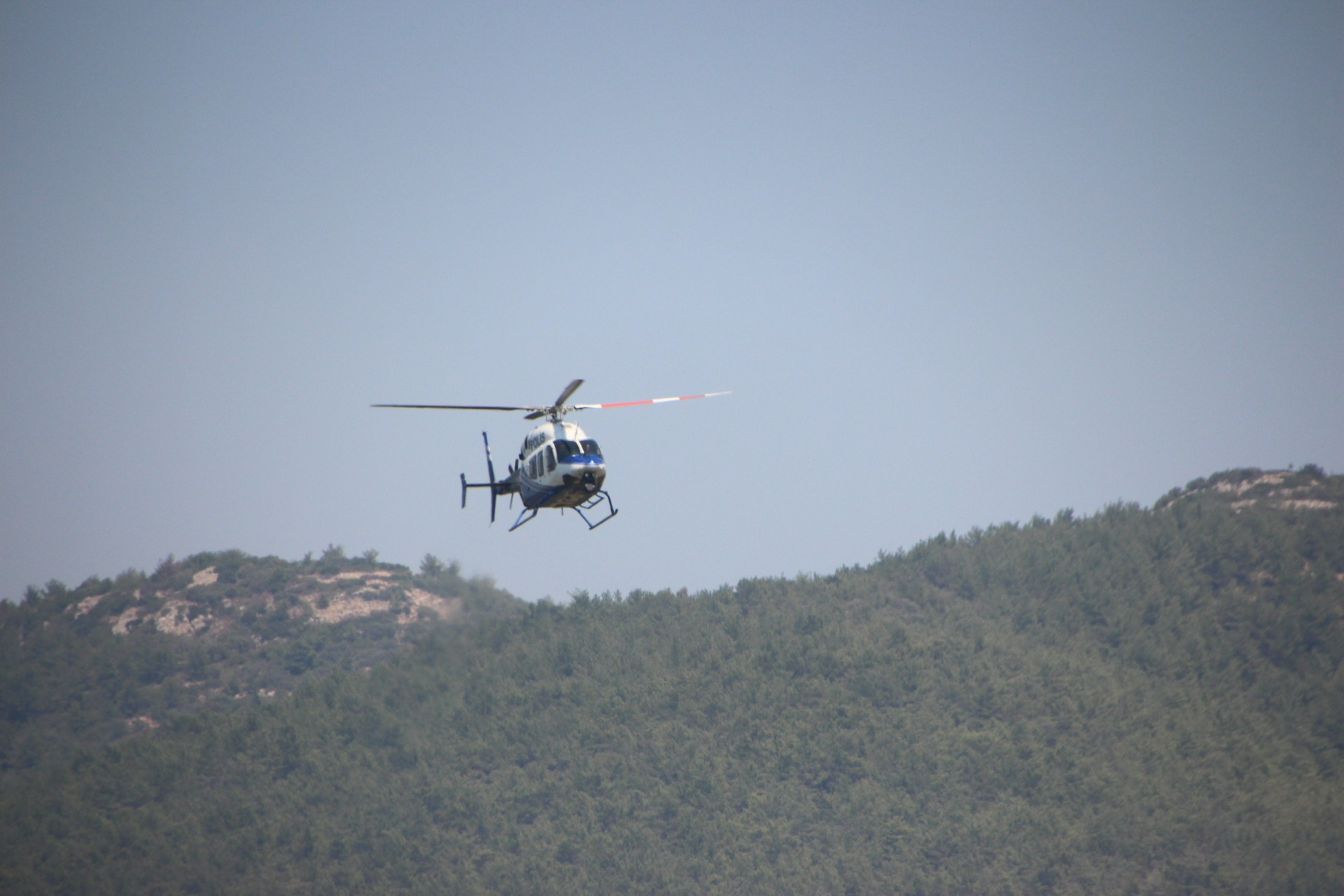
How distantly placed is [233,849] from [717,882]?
32.1 metres

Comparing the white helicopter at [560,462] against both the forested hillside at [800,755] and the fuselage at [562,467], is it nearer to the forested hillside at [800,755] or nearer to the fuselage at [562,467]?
the fuselage at [562,467]

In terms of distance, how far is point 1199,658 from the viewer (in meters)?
93.4

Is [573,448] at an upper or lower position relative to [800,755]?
upper

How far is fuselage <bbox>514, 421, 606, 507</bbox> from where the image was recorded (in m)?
30.5

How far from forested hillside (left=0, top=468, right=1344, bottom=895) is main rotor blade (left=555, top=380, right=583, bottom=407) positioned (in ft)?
131

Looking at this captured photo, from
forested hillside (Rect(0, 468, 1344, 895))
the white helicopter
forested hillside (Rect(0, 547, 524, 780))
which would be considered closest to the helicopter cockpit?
the white helicopter

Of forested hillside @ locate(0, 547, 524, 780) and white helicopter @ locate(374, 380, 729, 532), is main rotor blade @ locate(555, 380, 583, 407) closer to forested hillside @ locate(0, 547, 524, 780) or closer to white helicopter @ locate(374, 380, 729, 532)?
white helicopter @ locate(374, 380, 729, 532)

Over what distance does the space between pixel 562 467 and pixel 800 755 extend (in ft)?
211

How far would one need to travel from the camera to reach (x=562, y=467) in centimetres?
3059

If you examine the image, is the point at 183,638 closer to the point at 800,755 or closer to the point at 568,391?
the point at 800,755

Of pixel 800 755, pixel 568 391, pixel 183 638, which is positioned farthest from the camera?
pixel 183 638

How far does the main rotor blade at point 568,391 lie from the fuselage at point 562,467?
22.8 inches

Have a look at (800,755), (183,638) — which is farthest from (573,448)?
(183,638)

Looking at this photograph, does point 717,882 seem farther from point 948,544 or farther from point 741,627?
point 948,544
